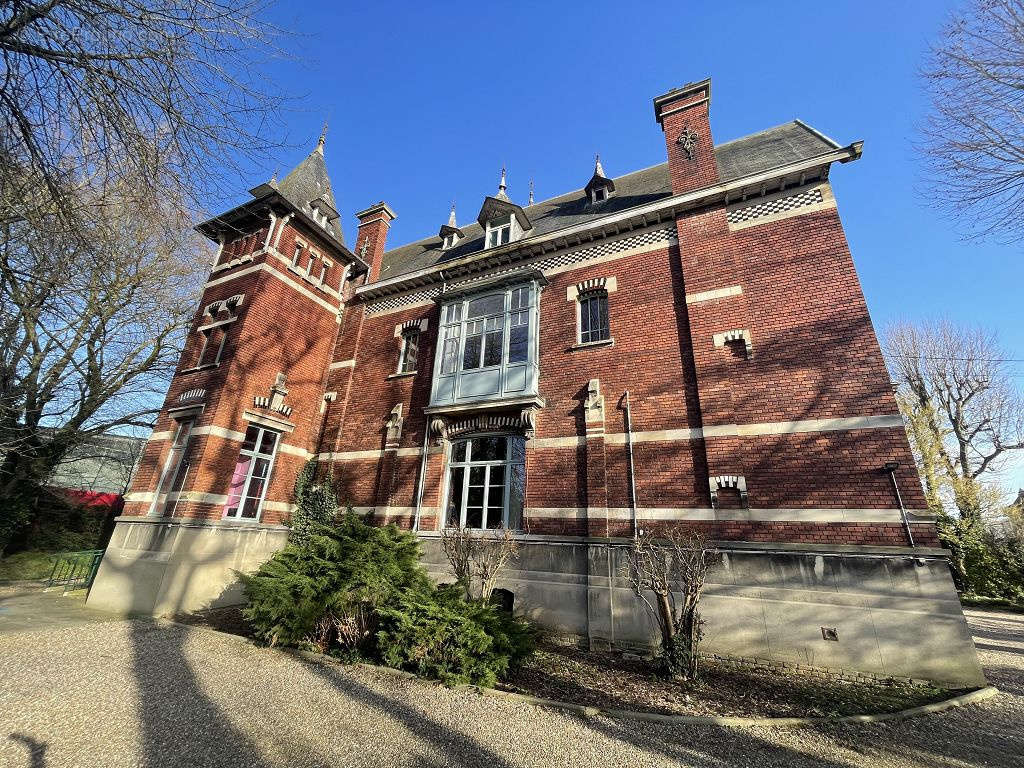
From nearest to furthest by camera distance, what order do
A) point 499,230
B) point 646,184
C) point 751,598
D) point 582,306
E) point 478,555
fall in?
point 751,598
point 478,555
point 582,306
point 646,184
point 499,230

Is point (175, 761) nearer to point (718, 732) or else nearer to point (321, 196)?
point (718, 732)

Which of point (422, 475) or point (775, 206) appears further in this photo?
point (422, 475)

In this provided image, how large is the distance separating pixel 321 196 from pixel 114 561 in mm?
12755

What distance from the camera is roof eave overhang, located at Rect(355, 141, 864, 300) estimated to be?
938 cm

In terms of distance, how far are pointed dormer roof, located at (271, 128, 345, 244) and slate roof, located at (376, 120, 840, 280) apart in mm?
2604

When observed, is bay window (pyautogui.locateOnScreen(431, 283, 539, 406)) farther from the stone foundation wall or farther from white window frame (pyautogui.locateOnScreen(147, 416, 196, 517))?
white window frame (pyautogui.locateOnScreen(147, 416, 196, 517))

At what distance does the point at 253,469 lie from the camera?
38.3 ft

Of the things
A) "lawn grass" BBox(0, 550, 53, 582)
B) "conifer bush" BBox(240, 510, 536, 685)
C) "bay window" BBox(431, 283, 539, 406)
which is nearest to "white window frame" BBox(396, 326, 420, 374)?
"bay window" BBox(431, 283, 539, 406)

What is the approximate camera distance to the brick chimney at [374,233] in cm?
1650

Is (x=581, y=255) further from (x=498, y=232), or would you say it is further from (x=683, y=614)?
(x=683, y=614)

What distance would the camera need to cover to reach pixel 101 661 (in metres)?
6.16

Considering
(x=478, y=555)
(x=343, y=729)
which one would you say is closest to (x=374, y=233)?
(x=478, y=555)

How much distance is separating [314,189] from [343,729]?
16874 mm

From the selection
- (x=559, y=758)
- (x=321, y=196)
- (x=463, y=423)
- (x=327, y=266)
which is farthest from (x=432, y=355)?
(x=559, y=758)
